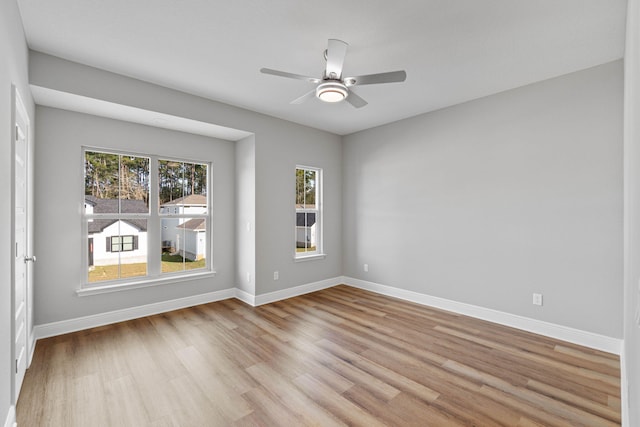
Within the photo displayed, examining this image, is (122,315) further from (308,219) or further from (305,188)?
(305,188)

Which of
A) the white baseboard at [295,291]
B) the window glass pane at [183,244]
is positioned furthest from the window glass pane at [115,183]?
the white baseboard at [295,291]

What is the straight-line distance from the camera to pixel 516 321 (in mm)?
3459

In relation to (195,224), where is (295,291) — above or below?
below

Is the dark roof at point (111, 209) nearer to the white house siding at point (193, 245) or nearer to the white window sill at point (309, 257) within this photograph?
the white house siding at point (193, 245)

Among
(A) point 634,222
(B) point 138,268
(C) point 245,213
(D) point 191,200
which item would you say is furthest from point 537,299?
(B) point 138,268

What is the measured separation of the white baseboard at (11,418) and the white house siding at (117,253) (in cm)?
200

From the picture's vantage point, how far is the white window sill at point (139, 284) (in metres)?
3.44

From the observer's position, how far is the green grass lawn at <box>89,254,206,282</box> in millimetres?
3604

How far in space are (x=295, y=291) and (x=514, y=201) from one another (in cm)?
330

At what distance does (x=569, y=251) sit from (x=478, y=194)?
1.10 metres

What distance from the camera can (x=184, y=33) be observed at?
2.43 m

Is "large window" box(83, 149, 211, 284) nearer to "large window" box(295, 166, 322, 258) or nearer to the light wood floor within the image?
the light wood floor

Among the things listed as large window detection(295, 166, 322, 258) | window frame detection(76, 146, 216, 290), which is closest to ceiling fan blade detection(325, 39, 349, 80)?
large window detection(295, 166, 322, 258)

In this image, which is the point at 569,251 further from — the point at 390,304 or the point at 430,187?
the point at 390,304
